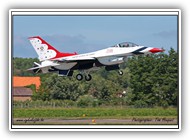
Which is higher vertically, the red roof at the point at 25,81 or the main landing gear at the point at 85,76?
the main landing gear at the point at 85,76

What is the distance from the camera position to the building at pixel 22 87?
56.9ft

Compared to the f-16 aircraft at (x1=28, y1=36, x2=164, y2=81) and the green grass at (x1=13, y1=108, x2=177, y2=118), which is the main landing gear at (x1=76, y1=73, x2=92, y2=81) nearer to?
the f-16 aircraft at (x1=28, y1=36, x2=164, y2=81)

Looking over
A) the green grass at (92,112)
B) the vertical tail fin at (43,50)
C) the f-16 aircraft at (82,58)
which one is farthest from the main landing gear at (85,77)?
the green grass at (92,112)

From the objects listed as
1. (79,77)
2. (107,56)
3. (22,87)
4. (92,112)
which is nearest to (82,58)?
(79,77)

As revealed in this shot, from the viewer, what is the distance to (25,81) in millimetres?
17719

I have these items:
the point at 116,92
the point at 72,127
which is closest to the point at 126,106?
the point at 116,92

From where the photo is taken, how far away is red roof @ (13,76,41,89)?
57.0 feet

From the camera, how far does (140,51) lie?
1775 cm

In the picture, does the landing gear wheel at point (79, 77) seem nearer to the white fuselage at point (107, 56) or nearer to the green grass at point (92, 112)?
the white fuselage at point (107, 56)

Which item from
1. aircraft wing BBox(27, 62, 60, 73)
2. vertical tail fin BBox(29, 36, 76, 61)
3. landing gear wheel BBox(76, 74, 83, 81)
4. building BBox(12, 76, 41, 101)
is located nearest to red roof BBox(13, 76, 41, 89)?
building BBox(12, 76, 41, 101)

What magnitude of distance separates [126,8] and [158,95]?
6.92ft

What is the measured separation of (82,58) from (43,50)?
795 millimetres

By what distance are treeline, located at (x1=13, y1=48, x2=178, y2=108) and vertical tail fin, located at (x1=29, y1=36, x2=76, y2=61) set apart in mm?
209
